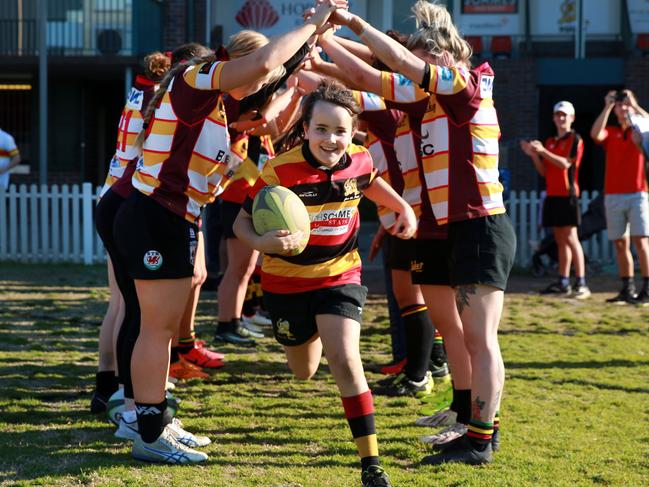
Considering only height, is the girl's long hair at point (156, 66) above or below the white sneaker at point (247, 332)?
above

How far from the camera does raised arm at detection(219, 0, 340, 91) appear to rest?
4.19m

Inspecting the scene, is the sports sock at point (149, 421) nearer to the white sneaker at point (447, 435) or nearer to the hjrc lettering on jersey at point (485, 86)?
the white sneaker at point (447, 435)

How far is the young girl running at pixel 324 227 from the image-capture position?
14.6 ft

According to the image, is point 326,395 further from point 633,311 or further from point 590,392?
point 633,311

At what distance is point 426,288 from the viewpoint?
200 inches

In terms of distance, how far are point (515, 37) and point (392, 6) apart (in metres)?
3.04

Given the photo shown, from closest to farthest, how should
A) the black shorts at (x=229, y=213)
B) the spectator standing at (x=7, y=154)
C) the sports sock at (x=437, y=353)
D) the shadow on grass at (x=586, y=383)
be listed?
the shadow on grass at (x=586, y=383) < the sports sock at (x=437, y=353) < the black shorts at (x=229, y=213) < the spectator standing at (x=7, y=154)

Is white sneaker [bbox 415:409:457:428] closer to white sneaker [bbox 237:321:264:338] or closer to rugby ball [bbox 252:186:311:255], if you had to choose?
rugby ball [bbox 252:186:311:255]

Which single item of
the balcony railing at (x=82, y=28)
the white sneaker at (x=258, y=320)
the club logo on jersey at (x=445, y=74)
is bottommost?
the white sneaker at (x=258, y=320)

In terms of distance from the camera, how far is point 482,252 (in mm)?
4590

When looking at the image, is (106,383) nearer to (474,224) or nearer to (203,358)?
(203,358)

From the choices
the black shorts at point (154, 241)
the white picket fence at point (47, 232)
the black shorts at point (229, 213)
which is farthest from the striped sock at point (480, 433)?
the white picket fence at point (47, 232)

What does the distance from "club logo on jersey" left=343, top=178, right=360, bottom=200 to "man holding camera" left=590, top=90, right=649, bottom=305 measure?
656 centimetres

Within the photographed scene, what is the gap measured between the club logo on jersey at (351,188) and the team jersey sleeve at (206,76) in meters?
0.83
